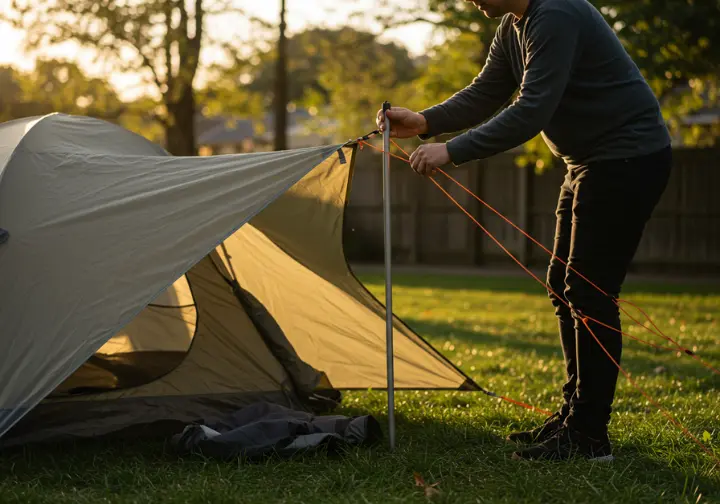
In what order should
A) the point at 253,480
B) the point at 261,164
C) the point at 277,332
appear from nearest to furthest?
the point at 253,480
the point at 261,164
the point at 277,332

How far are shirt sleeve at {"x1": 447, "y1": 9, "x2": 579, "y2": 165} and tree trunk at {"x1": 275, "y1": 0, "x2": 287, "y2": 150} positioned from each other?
1114 cm

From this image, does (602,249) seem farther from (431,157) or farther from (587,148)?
(431,157)

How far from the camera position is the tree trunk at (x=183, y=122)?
13977 millimetres

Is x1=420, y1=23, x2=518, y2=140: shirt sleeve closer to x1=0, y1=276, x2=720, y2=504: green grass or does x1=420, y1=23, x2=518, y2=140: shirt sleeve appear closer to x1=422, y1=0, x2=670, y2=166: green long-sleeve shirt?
x1=422, y1=0, x2=670, y2=166: green long-sleeve shirt

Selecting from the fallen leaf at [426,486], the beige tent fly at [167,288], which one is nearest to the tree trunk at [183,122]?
the beige tent fly at [167,288]

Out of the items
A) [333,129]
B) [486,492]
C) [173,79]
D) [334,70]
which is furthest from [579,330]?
[333,129]

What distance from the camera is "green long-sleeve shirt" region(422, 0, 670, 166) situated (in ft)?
9.85

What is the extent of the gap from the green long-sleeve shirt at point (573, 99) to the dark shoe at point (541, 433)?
911mm

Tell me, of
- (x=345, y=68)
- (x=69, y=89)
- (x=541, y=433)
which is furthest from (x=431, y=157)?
(x=345, y=68)

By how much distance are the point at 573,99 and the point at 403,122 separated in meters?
0.59

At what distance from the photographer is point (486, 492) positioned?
2.83 meters

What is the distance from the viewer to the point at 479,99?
3.53 m

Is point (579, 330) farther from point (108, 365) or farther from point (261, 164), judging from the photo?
point (108, 365)

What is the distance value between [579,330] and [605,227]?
13.6 inches
